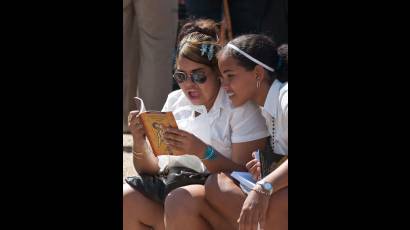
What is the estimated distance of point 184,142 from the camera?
266cm

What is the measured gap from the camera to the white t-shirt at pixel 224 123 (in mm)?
2740

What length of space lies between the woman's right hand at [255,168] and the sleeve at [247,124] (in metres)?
0.16

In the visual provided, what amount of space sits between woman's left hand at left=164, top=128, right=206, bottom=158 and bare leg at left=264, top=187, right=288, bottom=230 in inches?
14.7

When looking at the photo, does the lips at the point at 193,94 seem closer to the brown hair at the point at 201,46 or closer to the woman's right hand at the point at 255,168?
the brown hair at the point at 201,46

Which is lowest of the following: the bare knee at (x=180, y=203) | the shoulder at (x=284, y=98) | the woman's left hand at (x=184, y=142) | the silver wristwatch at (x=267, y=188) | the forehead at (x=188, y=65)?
the bare knee at (x=180, y=203)

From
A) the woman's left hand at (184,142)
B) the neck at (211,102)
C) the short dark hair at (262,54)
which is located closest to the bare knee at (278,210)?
the woman's left hand at (184,142)

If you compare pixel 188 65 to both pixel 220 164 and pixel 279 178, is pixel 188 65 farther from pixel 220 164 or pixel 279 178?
pixel 279 178

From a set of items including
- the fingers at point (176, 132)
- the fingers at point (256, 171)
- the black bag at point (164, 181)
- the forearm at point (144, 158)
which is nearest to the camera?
the fingers at point (256, 171)
